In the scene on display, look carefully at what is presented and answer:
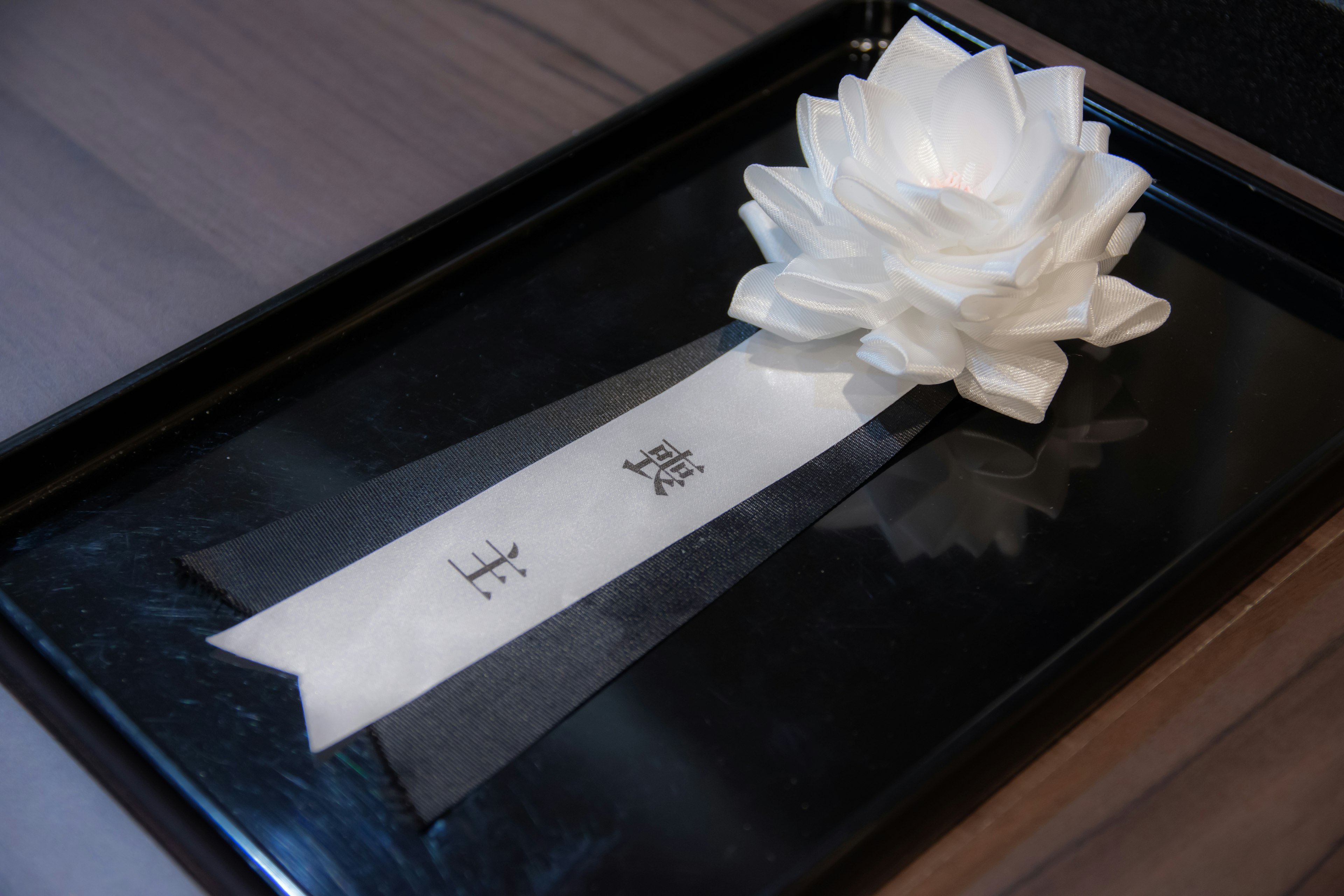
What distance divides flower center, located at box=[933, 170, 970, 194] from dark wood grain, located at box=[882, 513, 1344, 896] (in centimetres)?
19

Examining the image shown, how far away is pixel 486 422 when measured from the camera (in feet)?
1.47

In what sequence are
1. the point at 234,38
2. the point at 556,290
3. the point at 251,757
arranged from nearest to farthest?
the point at 251,757 < the point at 556,290 < the point at 234,38

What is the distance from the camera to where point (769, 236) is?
0.46m

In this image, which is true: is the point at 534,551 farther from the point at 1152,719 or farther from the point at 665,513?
the point at 1152,719

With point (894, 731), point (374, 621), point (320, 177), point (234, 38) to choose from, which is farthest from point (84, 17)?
point (894, 731)

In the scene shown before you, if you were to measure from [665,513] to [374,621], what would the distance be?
110 mm

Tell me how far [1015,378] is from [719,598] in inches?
5.5

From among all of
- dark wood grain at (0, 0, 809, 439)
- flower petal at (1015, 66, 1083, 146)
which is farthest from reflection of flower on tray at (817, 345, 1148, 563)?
dark wood grain at (0, 0, 809, 439)

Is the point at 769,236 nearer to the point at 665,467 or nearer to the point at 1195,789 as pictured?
the point at 665,467

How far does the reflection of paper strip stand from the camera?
367mm

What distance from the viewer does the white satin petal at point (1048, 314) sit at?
1.34 ft

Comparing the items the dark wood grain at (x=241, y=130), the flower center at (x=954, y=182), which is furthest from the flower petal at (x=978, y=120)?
the dark wood grain at (x=241, y=130)

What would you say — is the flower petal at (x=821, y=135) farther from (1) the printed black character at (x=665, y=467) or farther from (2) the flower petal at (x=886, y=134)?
(1) the printed black character at (x=665, y=467)

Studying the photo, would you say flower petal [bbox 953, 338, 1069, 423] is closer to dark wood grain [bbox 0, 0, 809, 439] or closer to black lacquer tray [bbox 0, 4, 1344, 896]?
black lacquer tray [bbox 0, 4, 1344, 896]
